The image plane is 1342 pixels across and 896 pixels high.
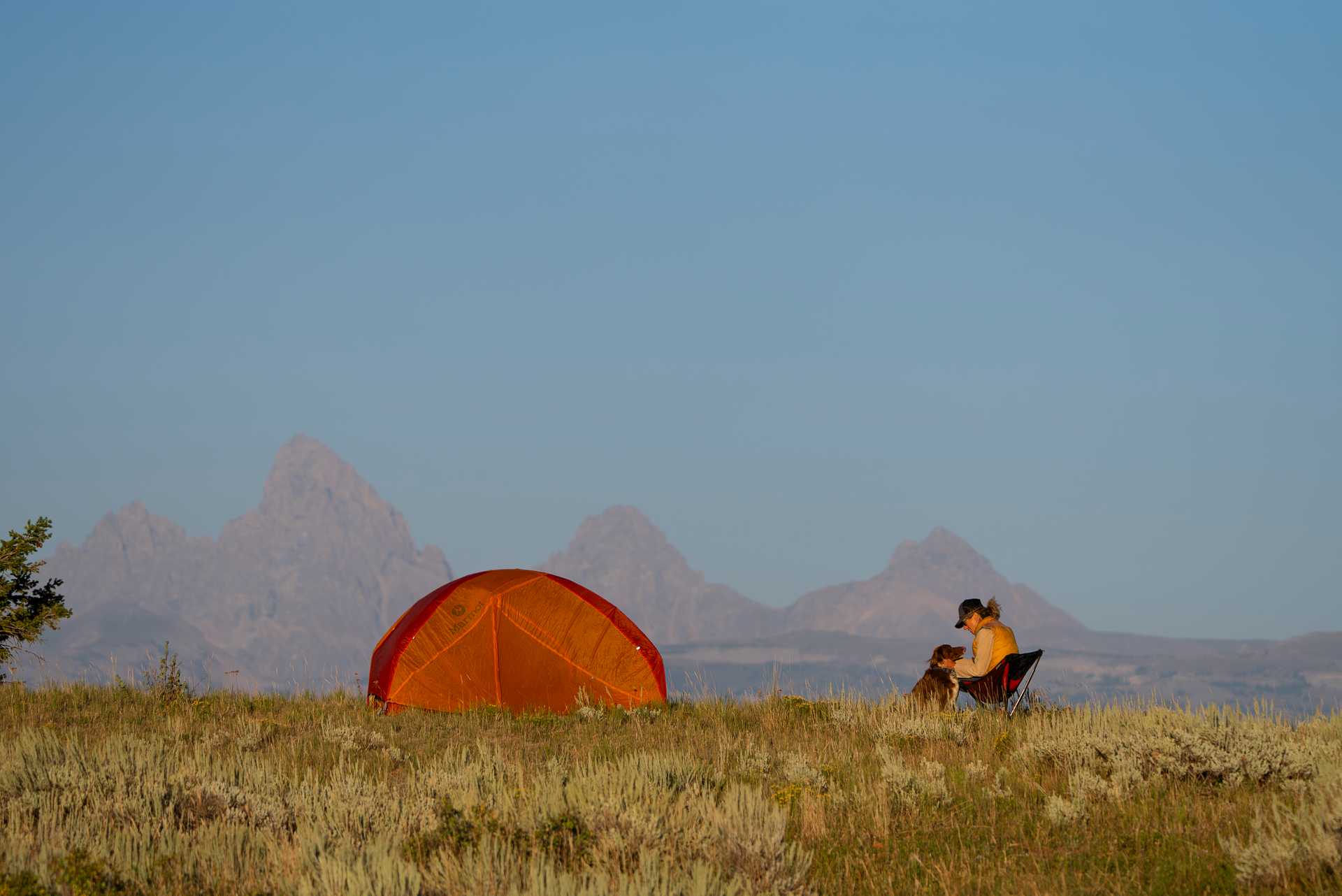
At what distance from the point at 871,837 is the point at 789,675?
950 centimetres

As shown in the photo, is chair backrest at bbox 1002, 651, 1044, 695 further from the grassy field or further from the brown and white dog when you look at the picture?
the grassy field

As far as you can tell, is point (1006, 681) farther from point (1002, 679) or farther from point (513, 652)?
point (513, 652)

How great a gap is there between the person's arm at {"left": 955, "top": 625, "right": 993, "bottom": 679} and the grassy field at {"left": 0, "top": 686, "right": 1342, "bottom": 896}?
140 centimetres

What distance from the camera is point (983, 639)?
46.5 ft

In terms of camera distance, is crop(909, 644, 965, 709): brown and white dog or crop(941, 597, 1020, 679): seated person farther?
crop(909, 644, 965, 709): brown and white dog

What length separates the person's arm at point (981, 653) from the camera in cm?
1411

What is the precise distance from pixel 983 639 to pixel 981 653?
157mm

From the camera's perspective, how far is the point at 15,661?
17922 millimetres

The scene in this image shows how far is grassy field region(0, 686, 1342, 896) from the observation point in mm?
6914

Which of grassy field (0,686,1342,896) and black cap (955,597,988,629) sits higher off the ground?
black cap (955,597,988,629)

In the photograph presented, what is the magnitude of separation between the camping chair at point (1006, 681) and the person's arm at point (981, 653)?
57 millimetres

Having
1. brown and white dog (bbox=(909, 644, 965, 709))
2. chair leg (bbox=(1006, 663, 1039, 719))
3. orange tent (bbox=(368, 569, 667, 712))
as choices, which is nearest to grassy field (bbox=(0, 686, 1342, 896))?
chair leg (bbox=(1006, 663, 1039, 719))

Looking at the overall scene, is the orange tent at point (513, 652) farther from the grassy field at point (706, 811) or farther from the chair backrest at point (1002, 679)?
the chair backrest at point (1002, 679)

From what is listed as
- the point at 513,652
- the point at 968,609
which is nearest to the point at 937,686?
the point at 968,609
